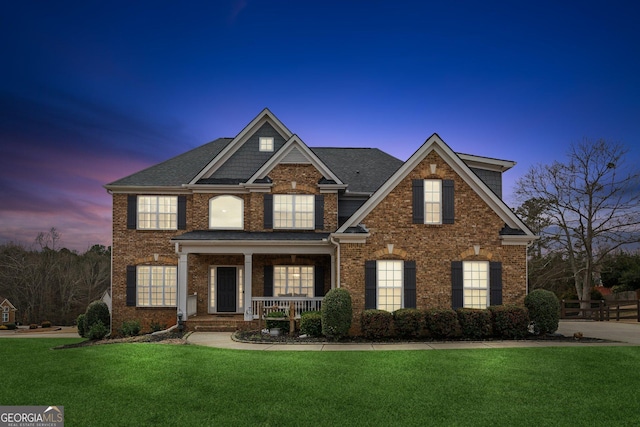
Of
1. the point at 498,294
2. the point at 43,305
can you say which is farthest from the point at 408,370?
the point at 43,305

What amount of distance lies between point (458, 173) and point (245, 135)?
426 inches

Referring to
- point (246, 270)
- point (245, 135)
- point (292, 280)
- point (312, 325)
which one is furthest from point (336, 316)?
point (245, 135)

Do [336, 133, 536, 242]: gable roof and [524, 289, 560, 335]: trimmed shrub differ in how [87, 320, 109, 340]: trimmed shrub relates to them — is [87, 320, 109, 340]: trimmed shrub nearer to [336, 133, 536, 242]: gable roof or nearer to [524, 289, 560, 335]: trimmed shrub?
[336, 133, 536, 242]: gable roof

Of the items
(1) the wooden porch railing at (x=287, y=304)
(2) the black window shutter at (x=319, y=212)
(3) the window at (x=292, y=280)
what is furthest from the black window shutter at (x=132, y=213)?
(2) the black window shutter at (x=319, y=212)

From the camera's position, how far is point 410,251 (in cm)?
1719

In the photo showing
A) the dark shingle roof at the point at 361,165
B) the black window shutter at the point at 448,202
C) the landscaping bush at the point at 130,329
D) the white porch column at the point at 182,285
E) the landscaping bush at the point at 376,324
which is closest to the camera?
the landscaping bush at the point at 376,324

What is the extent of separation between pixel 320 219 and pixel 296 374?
12.1m

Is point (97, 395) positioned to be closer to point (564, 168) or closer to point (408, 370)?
point (408, 370)

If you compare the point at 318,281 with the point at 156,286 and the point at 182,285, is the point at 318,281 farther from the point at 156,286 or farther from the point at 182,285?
the point at 156,286

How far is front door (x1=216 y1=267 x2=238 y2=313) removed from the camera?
2228cm

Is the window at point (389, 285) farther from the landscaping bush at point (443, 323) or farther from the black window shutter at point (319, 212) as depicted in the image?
the black window shutter at point (319, 212)

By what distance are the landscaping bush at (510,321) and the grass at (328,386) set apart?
2.70 meters

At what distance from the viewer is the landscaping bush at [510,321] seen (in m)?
15.7

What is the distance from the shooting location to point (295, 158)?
854 inches
